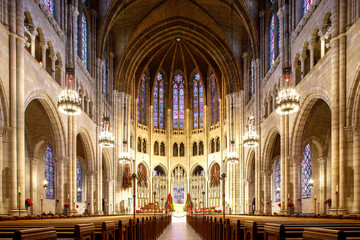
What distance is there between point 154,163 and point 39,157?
81.0ft

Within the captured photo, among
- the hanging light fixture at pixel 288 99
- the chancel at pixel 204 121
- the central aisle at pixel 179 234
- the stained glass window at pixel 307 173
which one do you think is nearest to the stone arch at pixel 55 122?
the chancel at pixel 204 121

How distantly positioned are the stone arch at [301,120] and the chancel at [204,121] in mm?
79

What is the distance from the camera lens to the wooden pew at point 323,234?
10.4 ft

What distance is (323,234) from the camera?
3.48 m

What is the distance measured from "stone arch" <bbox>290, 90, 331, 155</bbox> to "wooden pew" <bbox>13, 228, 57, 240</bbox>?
15.8 m

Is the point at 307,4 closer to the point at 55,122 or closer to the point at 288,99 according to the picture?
the point at 288,99

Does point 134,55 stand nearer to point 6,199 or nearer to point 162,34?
point 162,34

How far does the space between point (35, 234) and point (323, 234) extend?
2737 mm

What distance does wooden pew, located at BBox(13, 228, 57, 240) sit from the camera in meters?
3.28

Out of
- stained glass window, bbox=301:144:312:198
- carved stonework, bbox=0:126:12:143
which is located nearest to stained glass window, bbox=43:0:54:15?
carved stonework, bbox=0:126:12:143

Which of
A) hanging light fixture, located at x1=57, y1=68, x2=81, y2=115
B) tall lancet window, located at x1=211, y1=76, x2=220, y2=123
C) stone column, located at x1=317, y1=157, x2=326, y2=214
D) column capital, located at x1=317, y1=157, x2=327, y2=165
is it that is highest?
tall lancet window, located at x1=211, y1=76, x2=220, y2=123

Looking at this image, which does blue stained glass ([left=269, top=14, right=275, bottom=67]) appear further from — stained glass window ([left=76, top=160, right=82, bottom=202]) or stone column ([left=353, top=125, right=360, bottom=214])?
stained glass window ([left=76, top=160, right=82, bottom=202])

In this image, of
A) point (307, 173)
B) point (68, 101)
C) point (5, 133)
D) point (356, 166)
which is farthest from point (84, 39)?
point (356, 166)

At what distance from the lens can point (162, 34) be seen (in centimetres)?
4181
